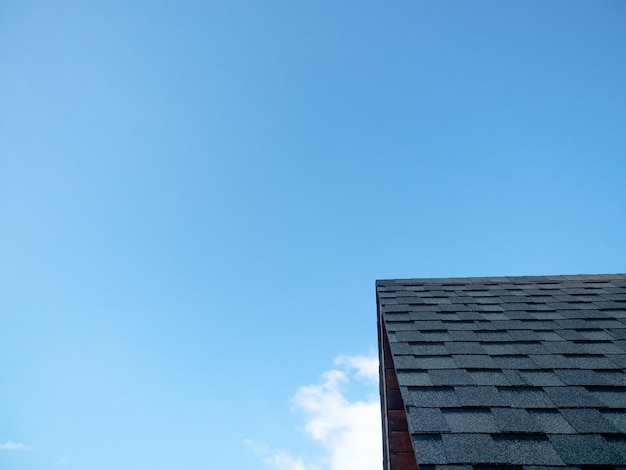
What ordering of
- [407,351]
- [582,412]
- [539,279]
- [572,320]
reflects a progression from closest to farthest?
[582,412] < [407,351] < [572,320] < [539,279]

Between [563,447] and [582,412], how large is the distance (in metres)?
0.51

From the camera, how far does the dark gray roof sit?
2150 mm

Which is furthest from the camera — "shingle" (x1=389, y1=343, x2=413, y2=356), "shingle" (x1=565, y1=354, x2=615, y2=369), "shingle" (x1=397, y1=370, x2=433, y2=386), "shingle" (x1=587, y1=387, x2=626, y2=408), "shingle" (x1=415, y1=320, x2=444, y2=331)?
"shingle" (x1=415, y1=320, x2=444, y2=331)

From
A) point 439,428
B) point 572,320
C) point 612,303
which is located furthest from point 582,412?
point 612,303

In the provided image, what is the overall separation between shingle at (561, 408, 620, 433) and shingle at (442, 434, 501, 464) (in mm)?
652

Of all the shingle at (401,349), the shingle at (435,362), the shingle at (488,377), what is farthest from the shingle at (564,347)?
the shingle at (401,349)

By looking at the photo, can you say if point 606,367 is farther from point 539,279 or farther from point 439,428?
point 539,279

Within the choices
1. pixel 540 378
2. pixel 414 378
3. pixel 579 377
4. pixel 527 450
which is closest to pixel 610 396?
pixel 579 377

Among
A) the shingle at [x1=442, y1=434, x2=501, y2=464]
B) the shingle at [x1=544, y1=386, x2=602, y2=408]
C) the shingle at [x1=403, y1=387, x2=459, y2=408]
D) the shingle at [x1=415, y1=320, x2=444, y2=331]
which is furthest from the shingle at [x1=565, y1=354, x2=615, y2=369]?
the shingle at [x1=442, y1=434, x2=501, y2=464]

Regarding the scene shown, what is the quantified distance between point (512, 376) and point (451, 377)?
522mm

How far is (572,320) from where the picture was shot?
4.17 meters

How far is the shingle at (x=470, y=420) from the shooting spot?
2.32m

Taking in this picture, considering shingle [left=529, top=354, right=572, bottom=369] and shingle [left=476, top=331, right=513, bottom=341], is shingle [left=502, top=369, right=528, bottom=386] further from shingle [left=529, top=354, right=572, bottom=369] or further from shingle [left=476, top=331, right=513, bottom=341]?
shingle [left=476, top=331, right=513, bottom=341]

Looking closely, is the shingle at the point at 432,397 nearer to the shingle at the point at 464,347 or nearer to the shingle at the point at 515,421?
the shingle at the point at 515,421
